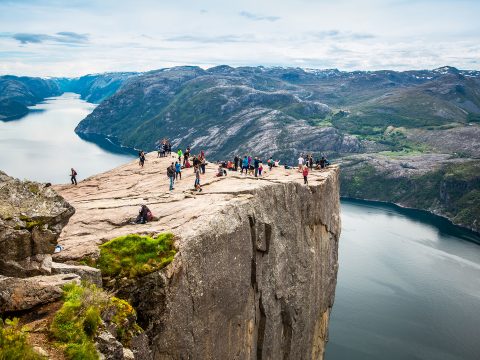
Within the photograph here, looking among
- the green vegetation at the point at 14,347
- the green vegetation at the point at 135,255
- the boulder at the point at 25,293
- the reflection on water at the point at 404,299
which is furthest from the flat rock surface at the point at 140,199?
the reflection on water at the point at 404,299

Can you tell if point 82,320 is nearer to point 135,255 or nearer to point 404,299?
point 135,255

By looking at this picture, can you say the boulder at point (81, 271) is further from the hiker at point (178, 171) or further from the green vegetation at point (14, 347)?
the hiker at point (178, 171)

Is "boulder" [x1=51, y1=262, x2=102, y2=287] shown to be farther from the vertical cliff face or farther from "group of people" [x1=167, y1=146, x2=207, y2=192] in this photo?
"group of people" [x1=167, y1=146, x2=207, y2=192]

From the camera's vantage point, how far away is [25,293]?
16.2 metres

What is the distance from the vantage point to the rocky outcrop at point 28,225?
59.8ft

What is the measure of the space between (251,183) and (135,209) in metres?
10.7

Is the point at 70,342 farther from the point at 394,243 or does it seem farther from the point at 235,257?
the point at 394,243

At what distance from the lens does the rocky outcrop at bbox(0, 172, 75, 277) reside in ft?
59.8

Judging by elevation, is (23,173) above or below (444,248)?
above

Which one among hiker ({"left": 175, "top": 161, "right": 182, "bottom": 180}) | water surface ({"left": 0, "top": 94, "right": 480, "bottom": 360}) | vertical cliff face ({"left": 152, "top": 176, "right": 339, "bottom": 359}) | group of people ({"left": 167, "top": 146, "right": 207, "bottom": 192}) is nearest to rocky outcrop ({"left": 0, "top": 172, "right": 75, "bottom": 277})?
vertical cliff face ({"left": 152, "top": 176, "right": 339, "bottom": 359})

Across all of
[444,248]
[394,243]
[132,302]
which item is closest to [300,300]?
[132,302]

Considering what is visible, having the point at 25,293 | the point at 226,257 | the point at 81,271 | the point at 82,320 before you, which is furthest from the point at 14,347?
the point at 226,257

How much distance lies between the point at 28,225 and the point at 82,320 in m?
6.16

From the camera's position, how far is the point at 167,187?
41469mm
